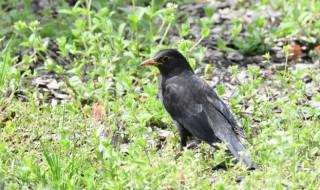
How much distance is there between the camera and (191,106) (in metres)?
7.25

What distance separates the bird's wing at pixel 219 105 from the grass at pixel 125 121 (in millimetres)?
189

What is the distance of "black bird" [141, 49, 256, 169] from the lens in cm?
696

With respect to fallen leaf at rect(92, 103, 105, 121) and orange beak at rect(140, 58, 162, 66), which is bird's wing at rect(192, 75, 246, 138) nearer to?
orange beak at rect(140, 58, 162, 66)

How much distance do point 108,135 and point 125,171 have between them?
1.16m

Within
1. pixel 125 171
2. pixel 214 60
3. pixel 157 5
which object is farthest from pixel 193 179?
pixel 157 5

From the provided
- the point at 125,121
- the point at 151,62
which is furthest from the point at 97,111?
the point at 151,62

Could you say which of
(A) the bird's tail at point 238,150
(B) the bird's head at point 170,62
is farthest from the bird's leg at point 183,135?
(B) the bird's head at point 170,62

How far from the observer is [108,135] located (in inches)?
293

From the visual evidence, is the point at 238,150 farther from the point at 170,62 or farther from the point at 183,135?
the point at 170,62

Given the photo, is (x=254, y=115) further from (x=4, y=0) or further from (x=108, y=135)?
(x=4, y=0)

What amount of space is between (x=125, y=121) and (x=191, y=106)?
0.60 metres

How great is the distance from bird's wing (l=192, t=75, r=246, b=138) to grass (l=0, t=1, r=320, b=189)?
→ 189 millimetres

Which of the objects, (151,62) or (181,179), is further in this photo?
(151,62)

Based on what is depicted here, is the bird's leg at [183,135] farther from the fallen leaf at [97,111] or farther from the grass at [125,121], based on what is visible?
the fallen leaf at [97,111]
